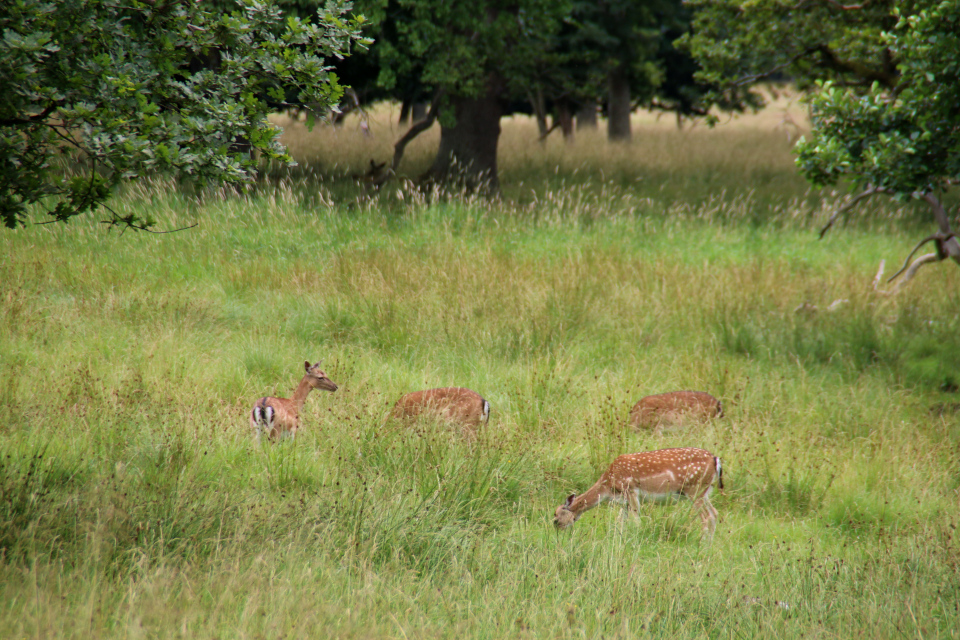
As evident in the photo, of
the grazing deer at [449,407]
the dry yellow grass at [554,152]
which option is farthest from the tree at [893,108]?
the dry yellow grass at [554,152]

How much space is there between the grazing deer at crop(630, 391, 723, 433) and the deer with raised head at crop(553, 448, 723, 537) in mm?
1076

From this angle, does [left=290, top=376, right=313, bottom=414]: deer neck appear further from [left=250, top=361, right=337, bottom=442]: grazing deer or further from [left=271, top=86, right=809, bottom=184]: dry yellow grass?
[left=271, top=86, right=809, bottom=184]: dry yellow grass

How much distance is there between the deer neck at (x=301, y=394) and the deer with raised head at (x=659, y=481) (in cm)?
235

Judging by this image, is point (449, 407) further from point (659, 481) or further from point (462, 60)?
point (462, 60)

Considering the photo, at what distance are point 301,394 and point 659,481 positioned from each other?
2.84 meters

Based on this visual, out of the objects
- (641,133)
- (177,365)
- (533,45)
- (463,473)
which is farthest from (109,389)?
(641,133)

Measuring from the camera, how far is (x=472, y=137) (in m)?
17.4

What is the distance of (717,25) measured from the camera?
13.7 m

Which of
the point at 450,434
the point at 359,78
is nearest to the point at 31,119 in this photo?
the point at 450,434

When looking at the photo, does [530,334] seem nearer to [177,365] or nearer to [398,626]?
[177,365]

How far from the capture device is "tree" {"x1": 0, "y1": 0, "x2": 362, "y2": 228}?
3.89m

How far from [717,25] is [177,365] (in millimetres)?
10784

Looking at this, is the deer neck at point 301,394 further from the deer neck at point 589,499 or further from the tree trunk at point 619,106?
the tree trunk at point 619,106

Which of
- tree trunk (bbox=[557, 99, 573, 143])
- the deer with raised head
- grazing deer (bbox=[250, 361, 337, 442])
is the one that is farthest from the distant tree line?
tree trunk (bbox=[557, 99, 573, 143])
